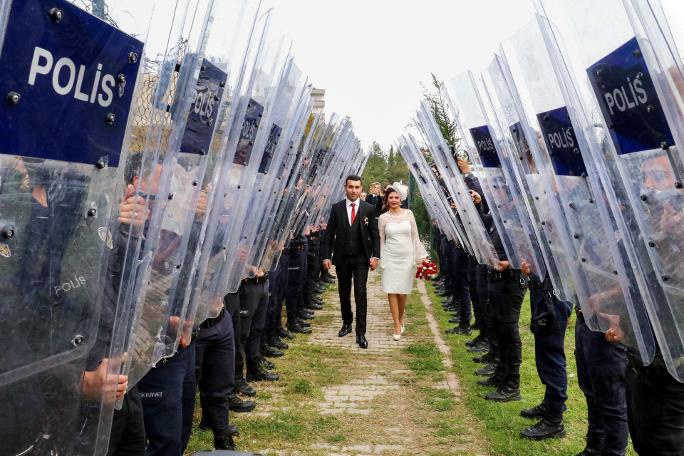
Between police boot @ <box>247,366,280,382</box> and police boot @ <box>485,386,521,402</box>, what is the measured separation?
6.95ft

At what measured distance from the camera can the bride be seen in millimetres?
7418

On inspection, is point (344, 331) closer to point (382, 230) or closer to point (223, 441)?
point (382, 230)

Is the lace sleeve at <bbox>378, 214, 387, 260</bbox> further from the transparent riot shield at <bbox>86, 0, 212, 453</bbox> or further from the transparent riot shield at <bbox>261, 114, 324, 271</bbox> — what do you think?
the transparent riot shield at <bbox>86, 0, 212, 453</bbox>

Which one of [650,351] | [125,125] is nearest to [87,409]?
[125,125]

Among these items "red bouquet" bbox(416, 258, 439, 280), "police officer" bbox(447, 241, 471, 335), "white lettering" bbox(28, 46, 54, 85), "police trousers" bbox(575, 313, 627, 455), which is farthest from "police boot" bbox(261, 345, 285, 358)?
"red bouquet" bbox(416, 258, 439, 280)

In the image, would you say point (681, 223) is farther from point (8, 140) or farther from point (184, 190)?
point (8, 140)

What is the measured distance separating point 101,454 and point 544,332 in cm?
357

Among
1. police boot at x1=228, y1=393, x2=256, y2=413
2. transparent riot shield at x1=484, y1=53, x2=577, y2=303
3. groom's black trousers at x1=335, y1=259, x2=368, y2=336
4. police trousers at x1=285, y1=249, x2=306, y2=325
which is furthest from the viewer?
police trousers at x1=285, y1=249, x2=306, y2=325

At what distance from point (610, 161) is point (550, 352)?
2572 mm

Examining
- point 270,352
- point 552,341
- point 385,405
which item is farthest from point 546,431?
point 270,352

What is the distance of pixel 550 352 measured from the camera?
4359 millimetres

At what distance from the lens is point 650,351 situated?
7.39 ft

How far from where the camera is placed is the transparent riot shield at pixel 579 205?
7.62ft

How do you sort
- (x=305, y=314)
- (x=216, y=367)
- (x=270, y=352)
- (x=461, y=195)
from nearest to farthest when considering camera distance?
1. (x=216, y=367)
2. (x=461, y=195)
3. (x=270, y=352)
4. (x=305, y=314)
